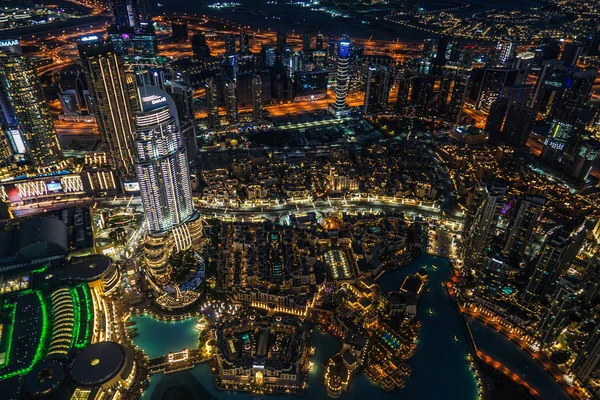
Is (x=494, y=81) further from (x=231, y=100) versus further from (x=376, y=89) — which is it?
(x=231, y=100)

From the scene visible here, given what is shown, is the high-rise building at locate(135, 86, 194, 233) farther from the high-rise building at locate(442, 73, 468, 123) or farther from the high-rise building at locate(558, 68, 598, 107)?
the high-rise building at locate(558, 68, 598, 107)

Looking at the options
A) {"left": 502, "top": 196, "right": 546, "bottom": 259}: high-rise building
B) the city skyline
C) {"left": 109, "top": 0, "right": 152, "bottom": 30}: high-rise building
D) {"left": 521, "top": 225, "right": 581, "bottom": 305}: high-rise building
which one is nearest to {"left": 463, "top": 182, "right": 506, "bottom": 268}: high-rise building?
the city skyline

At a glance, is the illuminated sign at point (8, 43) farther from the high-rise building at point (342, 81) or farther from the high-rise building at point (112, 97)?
the high-rise building at point (342, 81)

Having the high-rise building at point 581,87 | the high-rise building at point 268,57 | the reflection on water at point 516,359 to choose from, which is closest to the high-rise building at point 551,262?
the reflection on water at point 516,359

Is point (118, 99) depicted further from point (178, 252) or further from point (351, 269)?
point (351, 269)

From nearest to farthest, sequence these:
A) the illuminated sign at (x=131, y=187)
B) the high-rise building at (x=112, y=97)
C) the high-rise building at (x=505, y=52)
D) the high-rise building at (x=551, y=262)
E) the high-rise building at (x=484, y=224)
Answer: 1. the high-rise building at (x=551, y=262)
2. the high-rise building at (x=484, y=224)
3. the high-rise building at (x=112, y=97)
4. the illuminated sign at (x=131, y=187)
5. the high-rise building at (x=505, y=52)

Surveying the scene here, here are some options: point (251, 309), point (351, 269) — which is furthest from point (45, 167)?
point (351, 269)
